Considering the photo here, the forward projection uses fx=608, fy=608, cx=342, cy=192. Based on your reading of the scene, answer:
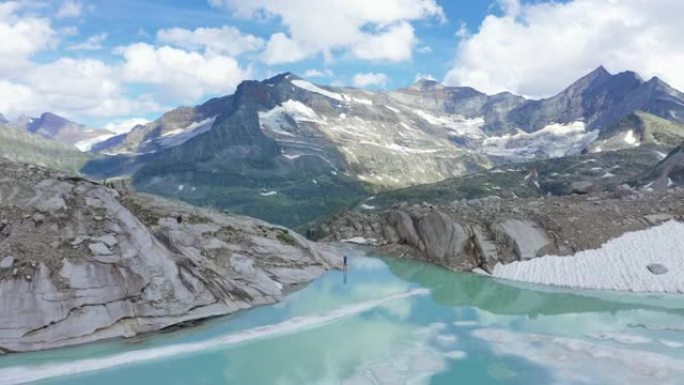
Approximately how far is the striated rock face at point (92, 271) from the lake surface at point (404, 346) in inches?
55.2

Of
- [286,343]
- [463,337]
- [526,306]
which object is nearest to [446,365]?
[463,337]

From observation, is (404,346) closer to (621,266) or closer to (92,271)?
(92,271)

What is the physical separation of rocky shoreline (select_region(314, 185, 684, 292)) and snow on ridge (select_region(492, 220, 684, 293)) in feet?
2.66

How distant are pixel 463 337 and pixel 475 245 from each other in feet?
80.6

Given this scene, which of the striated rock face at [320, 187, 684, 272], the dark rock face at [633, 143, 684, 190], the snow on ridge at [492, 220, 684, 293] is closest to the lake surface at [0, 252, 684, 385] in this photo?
the snow on ridge at [492, 220, 684, 293]

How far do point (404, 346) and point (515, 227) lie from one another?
96.6ft

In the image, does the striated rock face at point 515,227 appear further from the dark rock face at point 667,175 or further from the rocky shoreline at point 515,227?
the dark rock face at point 667,175

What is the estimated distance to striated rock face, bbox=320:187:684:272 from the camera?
57.7m

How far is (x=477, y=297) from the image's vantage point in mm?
48656

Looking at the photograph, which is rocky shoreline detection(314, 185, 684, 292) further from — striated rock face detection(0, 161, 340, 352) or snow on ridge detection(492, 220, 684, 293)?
striated rock face detection(0, 161, 340, 352)

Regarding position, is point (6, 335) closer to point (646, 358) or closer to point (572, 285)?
point (646, 358)

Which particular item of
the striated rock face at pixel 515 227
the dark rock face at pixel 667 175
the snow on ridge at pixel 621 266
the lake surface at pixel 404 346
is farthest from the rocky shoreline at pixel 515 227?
the dark rock face at pixel 667 175

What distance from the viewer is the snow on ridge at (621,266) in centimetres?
4888

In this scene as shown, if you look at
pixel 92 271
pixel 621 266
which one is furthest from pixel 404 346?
pixel 621 266
